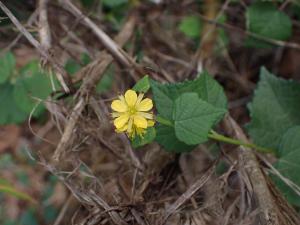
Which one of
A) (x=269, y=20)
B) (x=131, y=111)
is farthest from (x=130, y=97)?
(x=269, y=20)

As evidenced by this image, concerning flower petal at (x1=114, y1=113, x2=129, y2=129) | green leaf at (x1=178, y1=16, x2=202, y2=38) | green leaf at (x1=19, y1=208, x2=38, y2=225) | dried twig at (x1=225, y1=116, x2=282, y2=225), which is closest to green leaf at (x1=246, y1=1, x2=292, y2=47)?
green leaf at (x1=178, y1=16, x2=202, y2=38)

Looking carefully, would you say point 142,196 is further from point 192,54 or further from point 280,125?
point 192,54

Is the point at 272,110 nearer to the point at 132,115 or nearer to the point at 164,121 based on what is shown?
the point at 164,121

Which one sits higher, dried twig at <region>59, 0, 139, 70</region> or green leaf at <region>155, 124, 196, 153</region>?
dried twig at <region>59, 0, 139, 70</region>

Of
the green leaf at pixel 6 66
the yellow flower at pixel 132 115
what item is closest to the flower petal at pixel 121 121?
the yellow flower at pixel 132 115

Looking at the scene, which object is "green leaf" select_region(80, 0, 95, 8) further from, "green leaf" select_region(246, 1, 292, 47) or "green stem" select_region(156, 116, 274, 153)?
"green stem" select_region(156, 116, 274, 153)

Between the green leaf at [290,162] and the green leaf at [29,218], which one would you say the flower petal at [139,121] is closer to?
the green leaf at [290,162]
